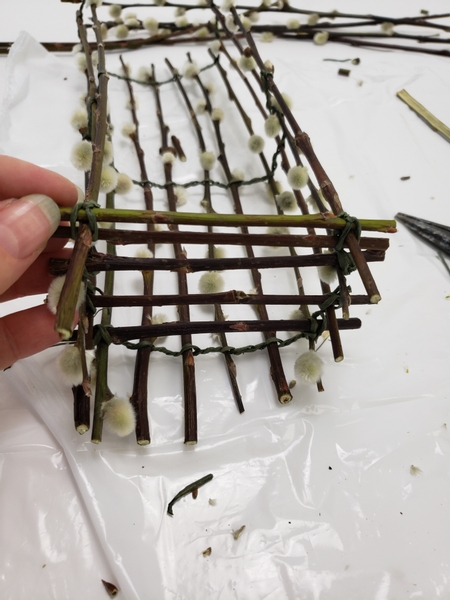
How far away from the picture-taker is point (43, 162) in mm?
914

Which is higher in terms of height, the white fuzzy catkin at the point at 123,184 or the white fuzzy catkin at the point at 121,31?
the white fuzzy catkin at the point at 121,31

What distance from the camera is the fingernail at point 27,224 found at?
0.42m

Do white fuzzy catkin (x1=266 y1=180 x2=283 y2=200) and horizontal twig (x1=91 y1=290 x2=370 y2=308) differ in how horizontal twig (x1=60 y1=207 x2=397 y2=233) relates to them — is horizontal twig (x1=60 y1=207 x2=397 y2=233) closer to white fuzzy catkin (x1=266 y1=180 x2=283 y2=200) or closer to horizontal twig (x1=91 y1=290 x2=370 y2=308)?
horizontal twig (x1=91 y1=290 x2=370 y2=308)

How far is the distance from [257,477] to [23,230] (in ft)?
1.40

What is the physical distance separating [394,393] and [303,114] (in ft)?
2.50

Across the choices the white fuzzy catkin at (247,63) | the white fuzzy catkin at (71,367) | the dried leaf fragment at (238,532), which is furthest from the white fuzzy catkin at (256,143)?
the dried leaf fragment at (238,532)

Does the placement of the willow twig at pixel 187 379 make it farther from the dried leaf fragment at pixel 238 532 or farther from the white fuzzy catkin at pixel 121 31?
the white fuzzy catkin at pixel 121 31

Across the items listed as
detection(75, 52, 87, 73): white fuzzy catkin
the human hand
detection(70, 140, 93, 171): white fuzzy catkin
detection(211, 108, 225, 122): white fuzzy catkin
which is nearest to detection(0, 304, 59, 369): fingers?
the human hand

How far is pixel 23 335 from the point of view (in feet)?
1.90

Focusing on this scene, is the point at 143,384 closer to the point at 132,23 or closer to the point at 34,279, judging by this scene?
the point at 34,279

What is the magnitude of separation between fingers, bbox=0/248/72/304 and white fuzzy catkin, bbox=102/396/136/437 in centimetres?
22

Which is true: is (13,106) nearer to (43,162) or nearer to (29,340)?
(43,162)

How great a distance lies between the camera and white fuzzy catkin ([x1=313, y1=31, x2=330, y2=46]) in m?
1.26

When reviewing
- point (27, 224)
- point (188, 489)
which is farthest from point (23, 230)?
point (188, 489)
